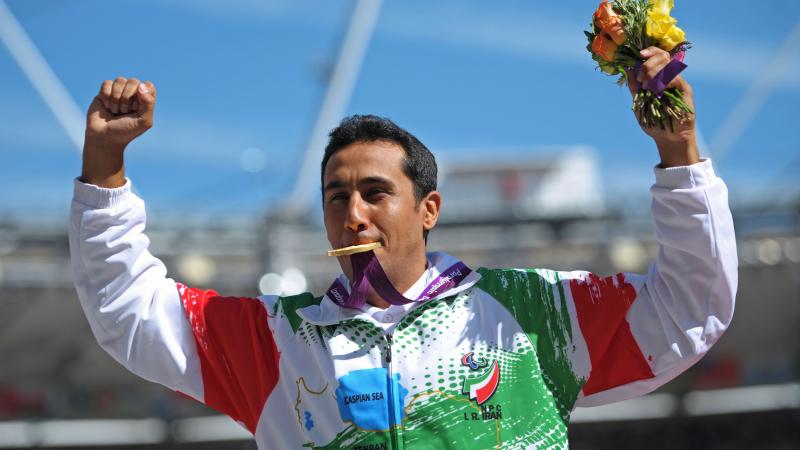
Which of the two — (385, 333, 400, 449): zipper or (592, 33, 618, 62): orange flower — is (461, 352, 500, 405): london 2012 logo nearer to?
(385, 333, 400, 449): zipper

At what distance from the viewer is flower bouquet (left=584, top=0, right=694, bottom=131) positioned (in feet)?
8.82

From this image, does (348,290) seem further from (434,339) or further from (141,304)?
(141,304)

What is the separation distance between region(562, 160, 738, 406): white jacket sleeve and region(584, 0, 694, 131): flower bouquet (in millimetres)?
168

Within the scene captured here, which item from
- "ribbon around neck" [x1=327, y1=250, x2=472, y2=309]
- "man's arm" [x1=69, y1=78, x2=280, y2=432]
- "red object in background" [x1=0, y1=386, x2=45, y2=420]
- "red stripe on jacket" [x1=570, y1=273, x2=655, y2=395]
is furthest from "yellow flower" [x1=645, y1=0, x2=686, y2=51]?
"red object in background" [x1=0, y1=386, x2=45, y2=420]

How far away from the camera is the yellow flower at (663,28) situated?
281cm

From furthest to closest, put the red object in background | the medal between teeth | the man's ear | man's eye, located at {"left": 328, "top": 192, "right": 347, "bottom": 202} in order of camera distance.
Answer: the red object in background, the man's ear, man's eye, located at {"left": 328, "top": 192, "right": 347, "bottom": 202}, the medal between teeth

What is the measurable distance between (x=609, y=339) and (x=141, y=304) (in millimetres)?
1388

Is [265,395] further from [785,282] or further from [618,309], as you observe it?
[785,282]

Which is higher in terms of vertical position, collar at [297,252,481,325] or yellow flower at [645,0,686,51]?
yellow flower at [645,0,686,51]

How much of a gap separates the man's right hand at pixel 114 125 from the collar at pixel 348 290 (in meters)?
0.70

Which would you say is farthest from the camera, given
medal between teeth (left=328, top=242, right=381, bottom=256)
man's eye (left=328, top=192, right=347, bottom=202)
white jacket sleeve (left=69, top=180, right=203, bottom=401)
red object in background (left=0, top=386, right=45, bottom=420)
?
red object in background (left=0, top=386, right=45, bottom=420)

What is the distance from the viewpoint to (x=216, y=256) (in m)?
16.2

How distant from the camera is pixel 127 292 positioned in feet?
9.36

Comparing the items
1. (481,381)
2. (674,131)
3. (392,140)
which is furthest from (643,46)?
(481,381)
